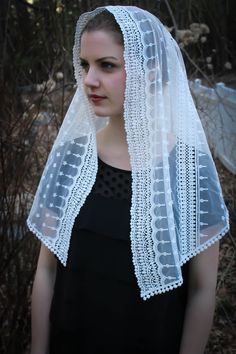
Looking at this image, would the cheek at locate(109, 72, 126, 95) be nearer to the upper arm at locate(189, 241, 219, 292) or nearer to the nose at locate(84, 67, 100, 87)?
the nose at locate(84, 67, 100, 87)

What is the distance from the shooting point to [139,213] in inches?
60.6

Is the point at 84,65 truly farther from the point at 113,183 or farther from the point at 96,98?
the point at 113,183

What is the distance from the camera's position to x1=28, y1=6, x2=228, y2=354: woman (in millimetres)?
1531

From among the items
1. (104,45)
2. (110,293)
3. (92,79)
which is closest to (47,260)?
(110,293)

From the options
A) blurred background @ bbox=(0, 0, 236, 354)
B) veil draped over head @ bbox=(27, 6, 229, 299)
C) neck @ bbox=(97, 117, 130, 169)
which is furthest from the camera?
blurred background @ bbox=(0, 0, 236, 354)

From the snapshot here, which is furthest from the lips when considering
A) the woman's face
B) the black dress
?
the black dress

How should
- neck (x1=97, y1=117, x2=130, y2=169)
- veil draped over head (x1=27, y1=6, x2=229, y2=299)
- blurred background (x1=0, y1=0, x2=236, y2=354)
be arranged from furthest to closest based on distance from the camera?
blurred background (x1=0, y1=0, x2=236, y2=354) < neck (x1=97, y1=117, x2=130, y2=169) < veil draped over head (x1=27, y1=6, x2=229, y2=299)

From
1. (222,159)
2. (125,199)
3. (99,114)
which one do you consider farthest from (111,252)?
(222,159)

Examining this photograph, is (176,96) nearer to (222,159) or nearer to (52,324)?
(52,324)

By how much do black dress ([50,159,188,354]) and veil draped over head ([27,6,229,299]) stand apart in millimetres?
38

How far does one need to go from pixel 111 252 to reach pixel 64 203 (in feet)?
0.81

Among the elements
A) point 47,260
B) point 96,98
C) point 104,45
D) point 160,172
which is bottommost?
point 47,260

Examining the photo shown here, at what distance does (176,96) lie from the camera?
5.20 feet

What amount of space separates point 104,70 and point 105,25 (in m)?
0.15
